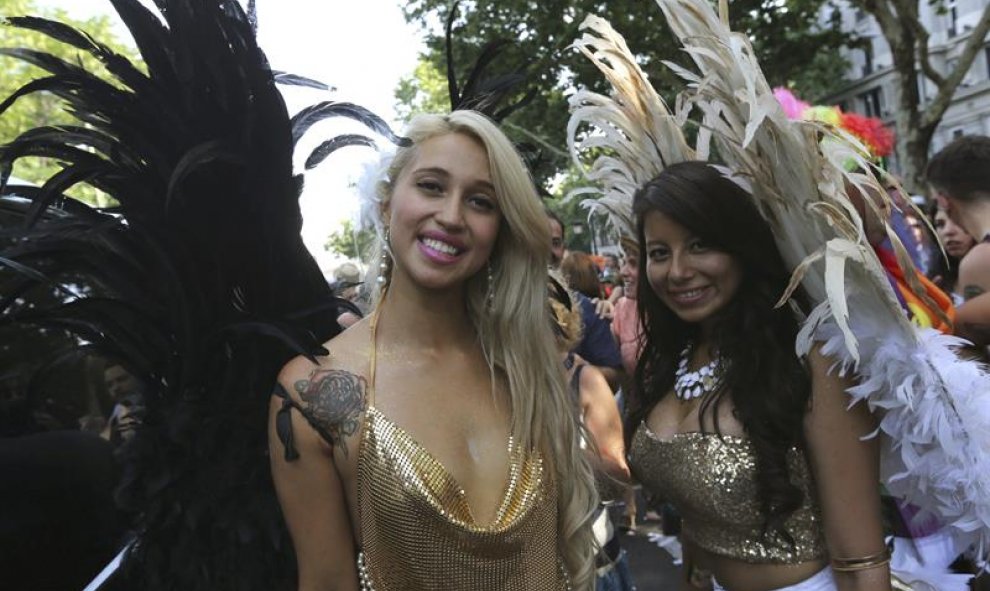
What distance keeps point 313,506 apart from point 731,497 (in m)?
1.03

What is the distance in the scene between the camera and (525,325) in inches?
79.9

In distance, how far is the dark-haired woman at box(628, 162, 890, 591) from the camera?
6.11 feet

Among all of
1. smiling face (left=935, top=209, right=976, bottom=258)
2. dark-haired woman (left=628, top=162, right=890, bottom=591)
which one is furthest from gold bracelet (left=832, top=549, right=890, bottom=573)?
smiling face (left=935, top=209, right=976, bottom=258)

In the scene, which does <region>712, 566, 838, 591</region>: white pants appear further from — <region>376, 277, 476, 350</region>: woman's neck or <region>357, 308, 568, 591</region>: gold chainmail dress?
<region>376, 277, 476, 350</region>: woman's neck

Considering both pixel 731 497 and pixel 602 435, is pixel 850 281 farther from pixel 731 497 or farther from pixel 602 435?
pixel 602 435

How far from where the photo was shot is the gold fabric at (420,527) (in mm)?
1684

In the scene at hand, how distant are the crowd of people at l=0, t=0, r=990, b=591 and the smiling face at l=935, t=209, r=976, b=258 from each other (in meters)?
2.18

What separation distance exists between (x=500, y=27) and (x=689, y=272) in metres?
12.3

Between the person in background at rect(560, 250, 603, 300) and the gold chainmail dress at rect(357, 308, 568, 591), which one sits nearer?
the gold chainmail dress at rect(357, 308, 568, 591)

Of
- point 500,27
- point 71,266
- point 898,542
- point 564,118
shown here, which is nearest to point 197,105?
point 71,266

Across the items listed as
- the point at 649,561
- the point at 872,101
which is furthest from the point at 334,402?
the point at 872,101

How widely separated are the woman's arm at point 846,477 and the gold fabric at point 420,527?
2.37ft

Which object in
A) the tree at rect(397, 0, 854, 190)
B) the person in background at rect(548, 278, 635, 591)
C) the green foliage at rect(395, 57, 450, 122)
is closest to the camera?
the person in background at rect(548, 278, 635, 591)

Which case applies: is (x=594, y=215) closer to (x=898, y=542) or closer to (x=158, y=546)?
(x=898, y=542)
